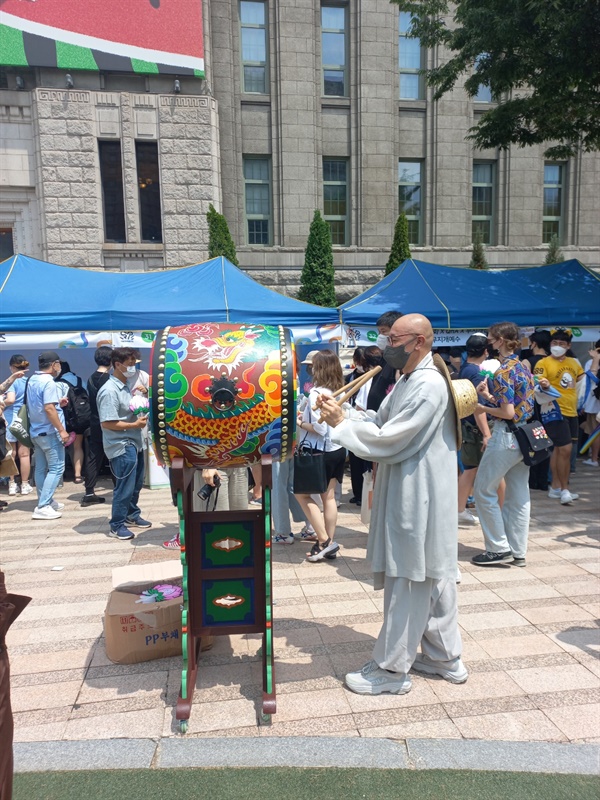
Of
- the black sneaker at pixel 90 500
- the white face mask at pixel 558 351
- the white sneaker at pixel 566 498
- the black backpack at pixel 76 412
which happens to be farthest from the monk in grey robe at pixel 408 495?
the black backpack at pixel 76 412

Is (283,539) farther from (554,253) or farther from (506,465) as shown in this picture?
(554,253)

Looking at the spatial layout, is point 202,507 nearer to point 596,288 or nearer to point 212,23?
point 596,288

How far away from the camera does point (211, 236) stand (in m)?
14.3

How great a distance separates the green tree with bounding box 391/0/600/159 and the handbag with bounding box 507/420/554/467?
221 inches

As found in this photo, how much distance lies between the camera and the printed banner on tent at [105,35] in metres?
13.3

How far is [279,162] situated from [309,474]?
1276 cm

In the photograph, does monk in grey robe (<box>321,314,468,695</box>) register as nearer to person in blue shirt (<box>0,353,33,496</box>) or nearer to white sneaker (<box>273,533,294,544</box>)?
white sneaker (<box>273,533,294,544</box>)

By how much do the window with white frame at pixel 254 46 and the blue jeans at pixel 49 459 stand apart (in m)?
12.4

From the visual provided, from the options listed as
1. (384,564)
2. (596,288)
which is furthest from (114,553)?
(596,288)

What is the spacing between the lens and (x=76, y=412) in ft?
25.3

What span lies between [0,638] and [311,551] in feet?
11.5

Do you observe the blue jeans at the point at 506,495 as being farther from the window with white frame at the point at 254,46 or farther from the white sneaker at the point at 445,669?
the window with white frame at the point at 254,46

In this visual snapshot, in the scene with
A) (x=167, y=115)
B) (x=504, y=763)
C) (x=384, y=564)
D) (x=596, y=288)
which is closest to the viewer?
(x=504, y=763)

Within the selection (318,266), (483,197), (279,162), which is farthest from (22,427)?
(483,197)
